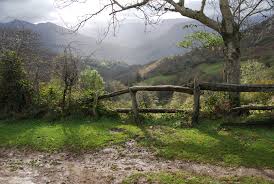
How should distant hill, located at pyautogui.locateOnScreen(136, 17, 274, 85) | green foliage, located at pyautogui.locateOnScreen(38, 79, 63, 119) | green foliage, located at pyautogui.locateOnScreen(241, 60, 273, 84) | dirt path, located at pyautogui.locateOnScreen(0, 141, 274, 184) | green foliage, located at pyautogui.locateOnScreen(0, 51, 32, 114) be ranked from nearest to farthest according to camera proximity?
dirt path, located at pyautogui.locateOnScreen(0, 141, 274, 184), green foliage, located at pyautogui.locateOnScreen(38, 79, 63, 119), green foliage, located at pyautogui.locateOnScreen(0, 51, 32, 114), green foliage, located at pyautogui.locateOnScreen(241, 60, 273, 84), distant hill, located at pyautogui.locateOnScreen(136, 17, 274, 85)

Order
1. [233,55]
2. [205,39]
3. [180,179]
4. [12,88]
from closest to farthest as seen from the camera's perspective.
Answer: [180,179] < [233,55] < [12,88] < [205,39]

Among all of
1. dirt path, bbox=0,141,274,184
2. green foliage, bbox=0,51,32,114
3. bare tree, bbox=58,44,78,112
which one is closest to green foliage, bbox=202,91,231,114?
dirt path, bbox=0,141,274,184

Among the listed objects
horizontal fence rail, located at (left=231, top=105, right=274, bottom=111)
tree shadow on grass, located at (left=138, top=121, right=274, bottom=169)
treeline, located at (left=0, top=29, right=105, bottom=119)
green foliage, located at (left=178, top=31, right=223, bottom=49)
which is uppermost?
green foliage, located at (left=178, top=31, right=223, bottom=49)

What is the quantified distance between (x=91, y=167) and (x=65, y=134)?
3.65 m

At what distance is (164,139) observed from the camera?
42.9 ft

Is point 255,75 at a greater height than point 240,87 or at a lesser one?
greater

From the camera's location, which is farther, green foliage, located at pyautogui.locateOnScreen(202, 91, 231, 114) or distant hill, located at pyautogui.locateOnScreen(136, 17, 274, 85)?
distant hill, located at pyautogui.locateOnScreen(136, 17, 274, 85)

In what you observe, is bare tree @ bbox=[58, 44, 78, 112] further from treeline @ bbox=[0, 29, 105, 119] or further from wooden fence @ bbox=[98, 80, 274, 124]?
wooden fence @ bbox=[98, 80, 274, 124]

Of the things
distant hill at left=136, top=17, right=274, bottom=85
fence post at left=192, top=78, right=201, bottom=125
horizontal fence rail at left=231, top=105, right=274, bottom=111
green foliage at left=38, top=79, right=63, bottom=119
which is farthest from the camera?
distant hill at left=136, top=17, right=274, bottom=85

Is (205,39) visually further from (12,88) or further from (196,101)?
(12,88)

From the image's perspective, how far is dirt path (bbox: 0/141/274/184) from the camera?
1026cm

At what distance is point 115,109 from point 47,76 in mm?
7086

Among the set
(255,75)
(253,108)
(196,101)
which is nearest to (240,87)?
(253,108)

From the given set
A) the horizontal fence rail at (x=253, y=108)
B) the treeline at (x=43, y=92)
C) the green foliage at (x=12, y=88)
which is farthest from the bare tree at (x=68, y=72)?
the horizontal fence rail at (x=253, y=108)
